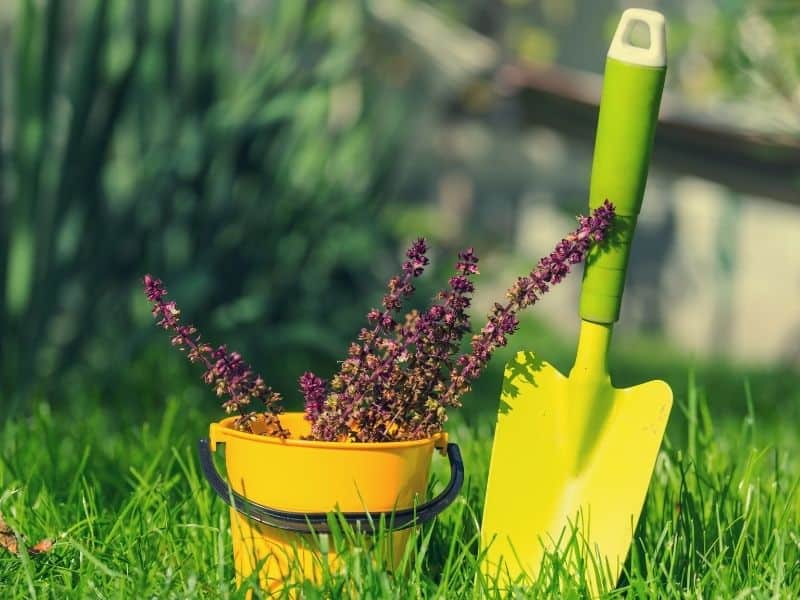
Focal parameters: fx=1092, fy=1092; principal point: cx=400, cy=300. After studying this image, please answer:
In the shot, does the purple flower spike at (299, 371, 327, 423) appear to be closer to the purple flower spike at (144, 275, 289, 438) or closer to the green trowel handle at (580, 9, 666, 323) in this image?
the purple flower spike at (144, 275, 289, 438)

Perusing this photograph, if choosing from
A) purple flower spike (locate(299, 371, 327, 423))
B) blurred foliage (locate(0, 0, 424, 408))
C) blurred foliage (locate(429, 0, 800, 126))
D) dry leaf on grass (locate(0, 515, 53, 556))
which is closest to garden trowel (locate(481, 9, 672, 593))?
purple flower spike (locate(299, 371, 327, 423))

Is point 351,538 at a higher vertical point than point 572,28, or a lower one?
lower

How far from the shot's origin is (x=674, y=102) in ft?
14.7

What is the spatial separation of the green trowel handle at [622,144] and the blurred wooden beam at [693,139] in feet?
7.59

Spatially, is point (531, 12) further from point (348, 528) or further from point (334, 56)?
point (348, 528)

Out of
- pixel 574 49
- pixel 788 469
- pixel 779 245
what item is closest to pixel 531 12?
pixel 574 49

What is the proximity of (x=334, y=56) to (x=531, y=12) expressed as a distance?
20.3 feet

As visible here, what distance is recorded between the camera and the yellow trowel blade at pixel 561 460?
4.06 ft

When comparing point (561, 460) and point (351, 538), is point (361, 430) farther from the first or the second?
point (561, 460)

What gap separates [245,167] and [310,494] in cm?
201

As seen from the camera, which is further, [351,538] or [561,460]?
[561,460]

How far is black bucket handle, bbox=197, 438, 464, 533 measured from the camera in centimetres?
108

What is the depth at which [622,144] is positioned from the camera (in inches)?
46.0

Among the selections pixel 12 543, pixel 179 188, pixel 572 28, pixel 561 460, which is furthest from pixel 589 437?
pixel 572 28
